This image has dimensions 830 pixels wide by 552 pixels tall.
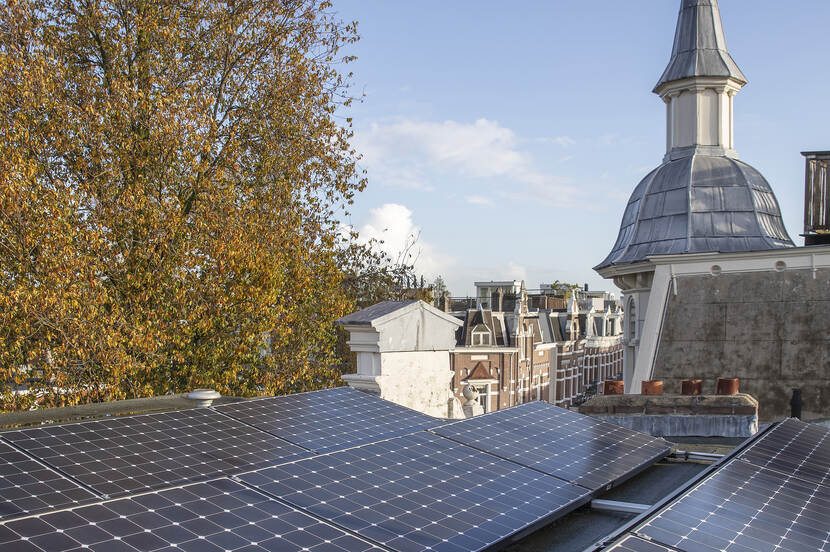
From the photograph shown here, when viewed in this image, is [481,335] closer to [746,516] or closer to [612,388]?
[612,388]

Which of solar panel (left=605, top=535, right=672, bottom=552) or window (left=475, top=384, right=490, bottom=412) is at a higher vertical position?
solar panel (left=605, top=535, right=672, bottom=552)

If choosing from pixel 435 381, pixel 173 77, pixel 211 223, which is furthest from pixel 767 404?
pixel 173 77

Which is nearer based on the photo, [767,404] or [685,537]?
[685,537]

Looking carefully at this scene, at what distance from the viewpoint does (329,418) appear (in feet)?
26.0

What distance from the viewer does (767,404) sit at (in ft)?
54.8

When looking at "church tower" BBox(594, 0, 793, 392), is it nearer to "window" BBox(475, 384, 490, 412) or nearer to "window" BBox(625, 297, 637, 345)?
"window" BBox(625, 297, 637, 345)

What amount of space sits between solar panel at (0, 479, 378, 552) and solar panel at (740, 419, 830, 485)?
445cm

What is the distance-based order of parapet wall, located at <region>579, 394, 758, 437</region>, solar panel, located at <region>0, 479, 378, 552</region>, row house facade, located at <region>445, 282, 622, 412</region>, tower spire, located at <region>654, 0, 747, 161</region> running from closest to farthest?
solar panel, located at <region>0, 479, 378, 552</region>, parapet wall, located at <region>579, 394, 758, 437</region>, tower spire, located at <region>654, 0, 747, 161</region>, row house facade, located at <region>445, 282, 622, 412</region>

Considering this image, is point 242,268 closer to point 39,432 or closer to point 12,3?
point 12,3

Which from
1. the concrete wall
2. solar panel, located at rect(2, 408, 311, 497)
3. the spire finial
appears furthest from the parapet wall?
the spire finial

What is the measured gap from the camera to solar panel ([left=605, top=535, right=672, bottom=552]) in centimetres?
396

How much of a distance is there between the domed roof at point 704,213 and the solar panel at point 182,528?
2447 centimetres

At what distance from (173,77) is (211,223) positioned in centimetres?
452

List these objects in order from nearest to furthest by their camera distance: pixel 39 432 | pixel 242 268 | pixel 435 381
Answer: pixel 39 432 → pixel 435 381 → pixel 242 268
